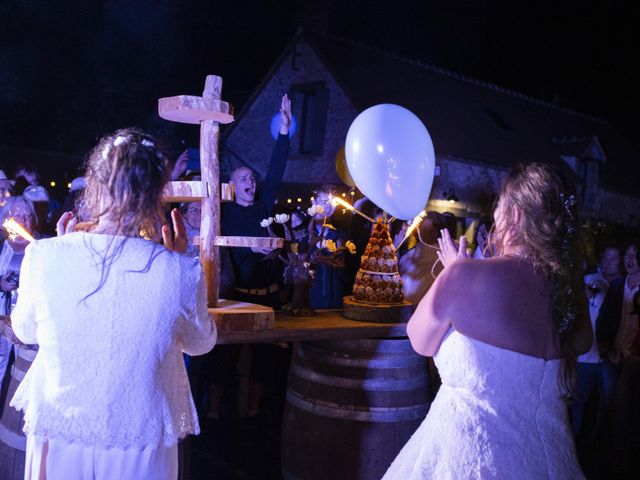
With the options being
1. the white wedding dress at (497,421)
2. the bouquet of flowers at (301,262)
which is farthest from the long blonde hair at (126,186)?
the bouquet of flowers at (301,262)

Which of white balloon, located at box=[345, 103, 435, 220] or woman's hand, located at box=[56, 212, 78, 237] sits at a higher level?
white balloon, located at box=[345, 103, 435, 220]

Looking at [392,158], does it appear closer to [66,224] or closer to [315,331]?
[315,331]

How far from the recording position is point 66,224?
2.17 m

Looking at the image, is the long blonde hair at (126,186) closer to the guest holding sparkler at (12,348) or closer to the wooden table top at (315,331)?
the guest holding sparkler at (12,348)

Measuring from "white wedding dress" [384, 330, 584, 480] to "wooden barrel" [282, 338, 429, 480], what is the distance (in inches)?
38.9

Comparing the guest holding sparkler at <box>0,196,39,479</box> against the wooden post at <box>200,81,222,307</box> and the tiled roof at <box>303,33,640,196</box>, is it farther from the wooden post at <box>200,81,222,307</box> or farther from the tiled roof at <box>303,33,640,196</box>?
the tiled roof at <box>303,33,640,196</box>

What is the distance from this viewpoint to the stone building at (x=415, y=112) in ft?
48.1

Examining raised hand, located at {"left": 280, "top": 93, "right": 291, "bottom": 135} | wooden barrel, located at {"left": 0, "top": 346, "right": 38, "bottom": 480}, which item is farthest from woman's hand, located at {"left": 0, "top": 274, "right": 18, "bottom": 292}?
raised hand, located at {"left": 280, "top": 93, "right": 291, "bottom": 135}

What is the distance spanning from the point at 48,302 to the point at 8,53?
13.7m

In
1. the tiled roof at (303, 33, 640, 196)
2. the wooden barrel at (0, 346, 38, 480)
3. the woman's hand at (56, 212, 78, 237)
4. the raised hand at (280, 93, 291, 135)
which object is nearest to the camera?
the woman's hand at (56, 212, 78, 237)

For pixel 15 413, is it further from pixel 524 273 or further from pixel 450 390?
pixel 524 273

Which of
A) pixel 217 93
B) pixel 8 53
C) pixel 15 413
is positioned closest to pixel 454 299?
pixel 217 93

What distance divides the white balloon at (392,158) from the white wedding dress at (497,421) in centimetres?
130

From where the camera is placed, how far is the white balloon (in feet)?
10.9
